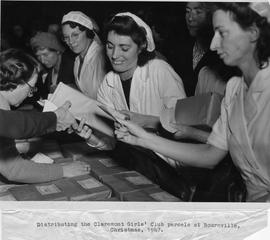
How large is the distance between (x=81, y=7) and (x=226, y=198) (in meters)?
0.84

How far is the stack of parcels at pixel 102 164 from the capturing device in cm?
154

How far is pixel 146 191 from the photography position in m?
1.50

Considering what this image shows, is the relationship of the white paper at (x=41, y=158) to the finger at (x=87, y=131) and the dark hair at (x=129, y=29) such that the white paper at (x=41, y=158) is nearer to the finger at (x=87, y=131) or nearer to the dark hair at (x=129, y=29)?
the finger at (x=87, y=131)

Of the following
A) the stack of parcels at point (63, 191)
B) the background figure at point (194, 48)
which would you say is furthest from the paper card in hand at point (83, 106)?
the background figure at point (194, 48)

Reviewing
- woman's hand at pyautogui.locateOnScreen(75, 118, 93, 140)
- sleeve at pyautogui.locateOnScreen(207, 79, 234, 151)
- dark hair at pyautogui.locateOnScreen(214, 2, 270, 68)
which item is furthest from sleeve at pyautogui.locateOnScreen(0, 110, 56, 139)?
dark hair at pyautogui.locateOnScreen(214, 2, 270, 68)

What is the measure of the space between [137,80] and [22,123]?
42 centimetres

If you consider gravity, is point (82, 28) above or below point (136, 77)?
above

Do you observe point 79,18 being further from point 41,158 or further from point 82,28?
point 41,158

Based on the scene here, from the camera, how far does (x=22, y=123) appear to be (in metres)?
1.42

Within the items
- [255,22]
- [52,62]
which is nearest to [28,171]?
[52,62]

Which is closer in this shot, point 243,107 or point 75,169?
point 243,107

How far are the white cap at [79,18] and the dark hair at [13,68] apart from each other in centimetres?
19

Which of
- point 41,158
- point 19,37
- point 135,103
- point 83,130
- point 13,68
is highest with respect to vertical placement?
point 19,37

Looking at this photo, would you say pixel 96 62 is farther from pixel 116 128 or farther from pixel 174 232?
pixel 174 232
